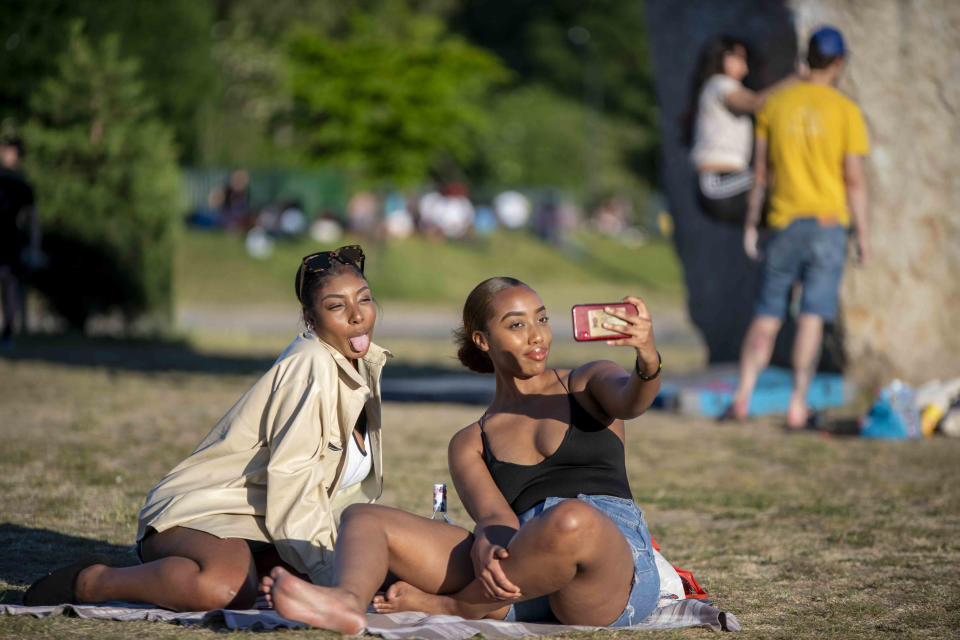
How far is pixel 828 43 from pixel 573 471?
4959 mm

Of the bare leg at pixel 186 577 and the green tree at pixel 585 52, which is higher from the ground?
the green tree at pixel 585 52

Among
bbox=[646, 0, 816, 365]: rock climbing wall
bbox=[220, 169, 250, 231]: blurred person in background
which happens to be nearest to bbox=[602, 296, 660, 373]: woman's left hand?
bbox=[646, 0, 816, 365]: rock climbing wall

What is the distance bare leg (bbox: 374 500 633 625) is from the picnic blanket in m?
0.05

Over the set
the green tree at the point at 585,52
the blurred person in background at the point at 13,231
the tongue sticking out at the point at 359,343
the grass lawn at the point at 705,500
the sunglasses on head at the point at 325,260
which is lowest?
the grass lawn at the point at 705,500

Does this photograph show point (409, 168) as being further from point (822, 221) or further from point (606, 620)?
point (606, 620)

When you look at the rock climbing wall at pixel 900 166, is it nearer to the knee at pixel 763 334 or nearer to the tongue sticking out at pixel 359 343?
the knee at pixel 763 334

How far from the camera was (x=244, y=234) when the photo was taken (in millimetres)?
28516

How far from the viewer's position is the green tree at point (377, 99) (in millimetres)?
28422

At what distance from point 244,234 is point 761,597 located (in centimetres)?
2540

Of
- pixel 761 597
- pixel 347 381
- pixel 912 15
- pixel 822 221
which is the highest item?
pixel 912 15

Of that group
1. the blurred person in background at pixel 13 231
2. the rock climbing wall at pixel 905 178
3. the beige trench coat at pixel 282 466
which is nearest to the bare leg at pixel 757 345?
the rock climbing wall at pixel 905 178

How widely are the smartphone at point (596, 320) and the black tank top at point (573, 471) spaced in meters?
0.33

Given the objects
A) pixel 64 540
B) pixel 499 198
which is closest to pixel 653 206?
pixel 499 198

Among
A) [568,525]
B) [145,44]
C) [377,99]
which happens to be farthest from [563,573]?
[145,44]
